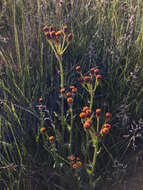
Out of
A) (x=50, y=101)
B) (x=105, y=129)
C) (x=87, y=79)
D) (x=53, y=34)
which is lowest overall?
(x=50, y=101)

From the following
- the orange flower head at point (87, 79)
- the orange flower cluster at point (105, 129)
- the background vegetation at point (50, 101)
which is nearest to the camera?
the orange flower cluster at point (105, 129)

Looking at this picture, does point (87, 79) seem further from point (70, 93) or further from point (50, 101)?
point (50, 101)

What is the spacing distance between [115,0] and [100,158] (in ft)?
5.08

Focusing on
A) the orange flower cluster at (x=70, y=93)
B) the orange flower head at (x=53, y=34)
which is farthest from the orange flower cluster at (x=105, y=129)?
the orange flower head at (x=53, y=34)

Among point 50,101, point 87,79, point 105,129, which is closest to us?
→ point 105,129

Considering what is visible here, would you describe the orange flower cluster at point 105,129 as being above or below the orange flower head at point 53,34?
below

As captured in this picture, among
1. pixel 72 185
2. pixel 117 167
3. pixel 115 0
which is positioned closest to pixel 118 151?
pixel 117 167

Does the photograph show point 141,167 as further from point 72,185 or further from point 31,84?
point 31,84

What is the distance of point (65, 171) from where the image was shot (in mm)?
1348

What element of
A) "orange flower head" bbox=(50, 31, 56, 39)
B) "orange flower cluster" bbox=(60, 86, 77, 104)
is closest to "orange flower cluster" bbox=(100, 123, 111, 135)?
"orange flower cluster" bbox=(60, 86, 77, 104)

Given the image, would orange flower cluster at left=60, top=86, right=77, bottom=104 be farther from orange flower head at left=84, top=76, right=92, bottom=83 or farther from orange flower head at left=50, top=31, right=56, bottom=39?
orange flower head at left=50, top=31, right=56, bottom=39

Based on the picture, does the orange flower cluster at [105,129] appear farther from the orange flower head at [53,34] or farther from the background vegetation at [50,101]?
the orange flower head at [53,34]

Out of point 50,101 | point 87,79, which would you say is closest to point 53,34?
point 87,79

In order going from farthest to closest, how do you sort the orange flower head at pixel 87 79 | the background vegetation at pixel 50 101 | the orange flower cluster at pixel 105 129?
the background vegetation at pixel 50 101, the orange flower head at pixel 87 79, the orange flower cluster at pixel 105 129
